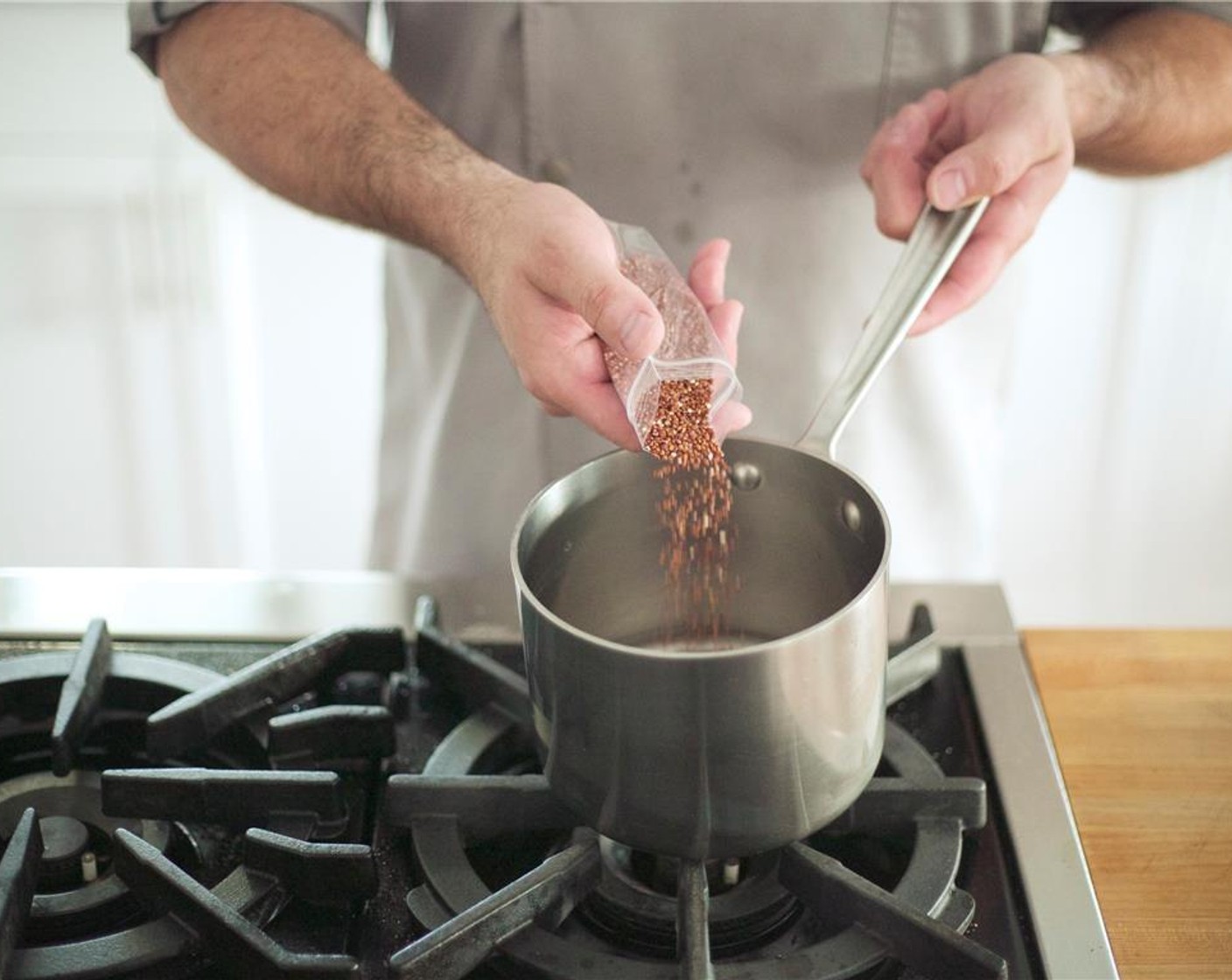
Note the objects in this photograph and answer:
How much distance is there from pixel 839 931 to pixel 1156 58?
28.0 inches

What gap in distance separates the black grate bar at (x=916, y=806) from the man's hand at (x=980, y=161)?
0.31 m

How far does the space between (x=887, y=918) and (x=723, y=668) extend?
14cm

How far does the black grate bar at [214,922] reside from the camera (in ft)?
1.74

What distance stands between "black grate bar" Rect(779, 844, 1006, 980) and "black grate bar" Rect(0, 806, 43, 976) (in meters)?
0.30

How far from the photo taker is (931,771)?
2.12 feet

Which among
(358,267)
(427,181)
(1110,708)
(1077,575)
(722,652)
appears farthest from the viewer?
(1077,575)

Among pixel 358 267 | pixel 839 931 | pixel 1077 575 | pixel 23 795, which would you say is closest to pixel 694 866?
pixel 839 931

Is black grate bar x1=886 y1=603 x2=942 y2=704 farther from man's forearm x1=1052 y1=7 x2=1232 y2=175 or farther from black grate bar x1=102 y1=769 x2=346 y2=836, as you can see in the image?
man's forearm x1=1052 y1=7 x2=1232 y2=175

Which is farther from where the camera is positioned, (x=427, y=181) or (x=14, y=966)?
(x=427, y=181)

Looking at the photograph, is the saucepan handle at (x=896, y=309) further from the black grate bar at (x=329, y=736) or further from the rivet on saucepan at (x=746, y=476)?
the black grate bar at (x=329, y=736)

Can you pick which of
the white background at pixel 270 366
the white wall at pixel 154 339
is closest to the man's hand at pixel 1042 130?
the white background at pixel 270 366

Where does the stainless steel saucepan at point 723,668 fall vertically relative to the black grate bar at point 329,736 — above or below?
above

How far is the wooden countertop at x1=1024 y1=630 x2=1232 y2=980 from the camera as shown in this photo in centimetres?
58

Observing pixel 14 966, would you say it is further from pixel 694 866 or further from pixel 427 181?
pixel 427 181
